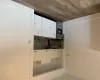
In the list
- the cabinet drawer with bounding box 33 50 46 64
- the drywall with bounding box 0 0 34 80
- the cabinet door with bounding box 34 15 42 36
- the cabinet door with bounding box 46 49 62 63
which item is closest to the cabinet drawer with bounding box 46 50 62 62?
the cabinet door with bounding box 46 49 62 63

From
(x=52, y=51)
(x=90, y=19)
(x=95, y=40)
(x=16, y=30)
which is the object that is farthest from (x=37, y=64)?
(x=90, y=19)

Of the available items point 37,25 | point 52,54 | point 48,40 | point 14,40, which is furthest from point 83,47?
point 14,40

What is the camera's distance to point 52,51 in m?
2.85

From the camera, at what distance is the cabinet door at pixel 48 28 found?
256 centimetres

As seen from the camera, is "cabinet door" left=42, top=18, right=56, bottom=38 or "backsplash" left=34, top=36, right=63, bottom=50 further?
"backsplash" left=34, top=36, right=63, bottom=50

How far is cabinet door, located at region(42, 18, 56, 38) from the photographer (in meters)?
2.56

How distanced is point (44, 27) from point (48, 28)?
162 mm

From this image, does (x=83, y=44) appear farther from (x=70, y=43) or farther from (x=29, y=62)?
(x=29, y=62)

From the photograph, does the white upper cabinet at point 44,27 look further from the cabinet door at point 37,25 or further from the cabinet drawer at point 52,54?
the cabinet drawer at point 52,54

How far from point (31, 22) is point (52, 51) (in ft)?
3.55

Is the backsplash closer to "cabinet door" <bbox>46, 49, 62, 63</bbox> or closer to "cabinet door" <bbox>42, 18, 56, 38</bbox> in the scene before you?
"cabinet door" <bbox>46, 49, 62, 63</bbox>

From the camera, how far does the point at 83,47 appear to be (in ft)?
8.89

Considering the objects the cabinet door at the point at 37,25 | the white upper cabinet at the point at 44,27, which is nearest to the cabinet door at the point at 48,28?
the white upper cabinet at the point at 44,27

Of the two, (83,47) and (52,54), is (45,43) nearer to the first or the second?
(52,54)
